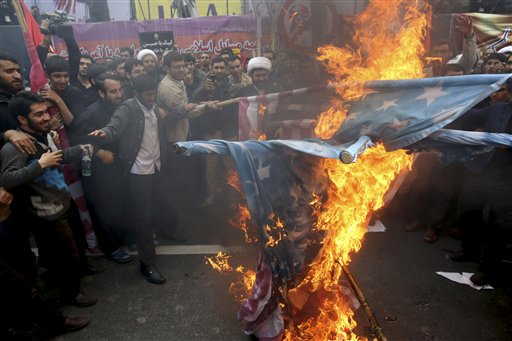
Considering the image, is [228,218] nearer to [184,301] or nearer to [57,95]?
[184,301]

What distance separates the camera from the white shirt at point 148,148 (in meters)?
4.39

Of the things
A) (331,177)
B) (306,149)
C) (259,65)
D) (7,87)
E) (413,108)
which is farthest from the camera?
(259,65)

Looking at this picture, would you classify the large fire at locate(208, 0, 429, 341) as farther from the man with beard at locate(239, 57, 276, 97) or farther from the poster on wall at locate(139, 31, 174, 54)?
the poster on wall at locate(139, 31, 174, 54)

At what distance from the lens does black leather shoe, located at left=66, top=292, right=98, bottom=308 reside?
158 inches

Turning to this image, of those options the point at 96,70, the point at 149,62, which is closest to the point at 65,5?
the point at 149,62

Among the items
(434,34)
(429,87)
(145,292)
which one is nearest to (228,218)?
(145,292)

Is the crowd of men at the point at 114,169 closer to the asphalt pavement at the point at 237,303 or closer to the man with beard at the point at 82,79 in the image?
the man with beard at the point at 82,79

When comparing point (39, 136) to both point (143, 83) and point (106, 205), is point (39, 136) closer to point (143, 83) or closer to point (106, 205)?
point (143, 83)

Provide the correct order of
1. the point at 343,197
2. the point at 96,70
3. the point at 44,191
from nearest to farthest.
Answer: the point at 343,197 < the point at 44,191 < the point at 96,70

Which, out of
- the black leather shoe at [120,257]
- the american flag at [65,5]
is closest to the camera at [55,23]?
the black leather shoe at [120,257]

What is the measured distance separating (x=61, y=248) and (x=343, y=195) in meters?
3.10

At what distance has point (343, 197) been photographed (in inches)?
122

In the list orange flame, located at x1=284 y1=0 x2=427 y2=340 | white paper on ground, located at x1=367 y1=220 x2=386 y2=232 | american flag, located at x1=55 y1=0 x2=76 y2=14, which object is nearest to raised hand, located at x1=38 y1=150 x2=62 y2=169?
orange flame, located at x1=284 y1=0 x2=427 y2=340

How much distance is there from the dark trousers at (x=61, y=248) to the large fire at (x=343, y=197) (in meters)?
1.98
